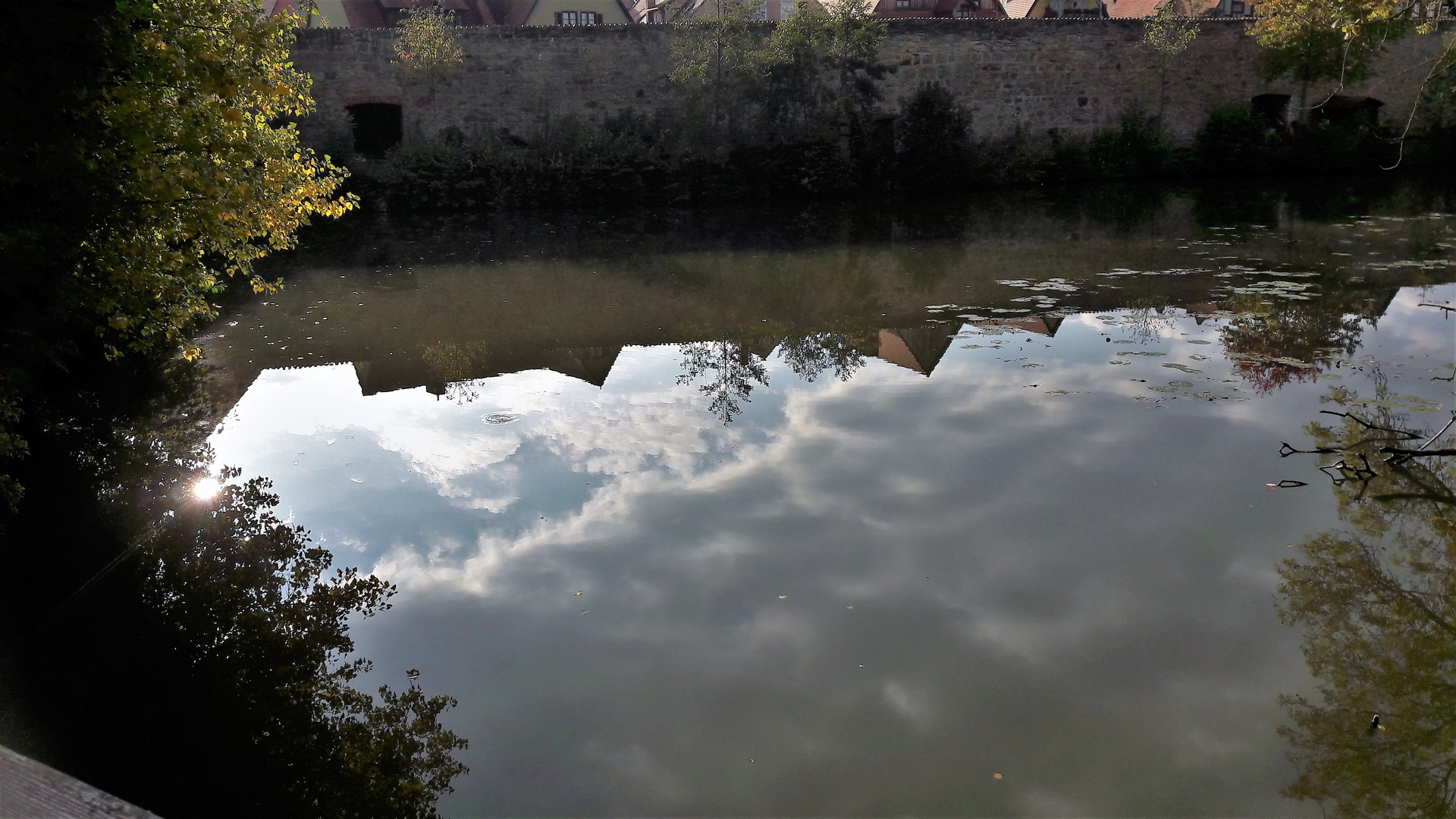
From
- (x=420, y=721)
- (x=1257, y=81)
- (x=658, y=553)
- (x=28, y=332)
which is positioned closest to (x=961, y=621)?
(x=658, y=553)

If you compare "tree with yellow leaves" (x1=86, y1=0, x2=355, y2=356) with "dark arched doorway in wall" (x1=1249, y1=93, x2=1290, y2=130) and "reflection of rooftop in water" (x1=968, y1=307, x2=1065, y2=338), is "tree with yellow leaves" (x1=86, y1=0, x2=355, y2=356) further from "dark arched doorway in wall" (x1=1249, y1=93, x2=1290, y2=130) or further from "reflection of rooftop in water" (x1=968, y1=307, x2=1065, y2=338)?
"dark arched doorway in wall" (x1=1249, y1=93, x2=1290, y2=130)

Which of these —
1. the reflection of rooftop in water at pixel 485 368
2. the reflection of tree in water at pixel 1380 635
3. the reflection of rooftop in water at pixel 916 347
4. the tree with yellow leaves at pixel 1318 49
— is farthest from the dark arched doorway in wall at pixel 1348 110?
the reflection of rooftop in water at pixel 485 368

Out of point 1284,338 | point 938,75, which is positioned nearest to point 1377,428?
point 1284,338

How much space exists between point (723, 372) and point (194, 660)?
4.43 metres

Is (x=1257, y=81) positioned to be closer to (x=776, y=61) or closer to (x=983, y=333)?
(x=776, y=61)

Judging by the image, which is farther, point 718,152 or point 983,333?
point 718,152

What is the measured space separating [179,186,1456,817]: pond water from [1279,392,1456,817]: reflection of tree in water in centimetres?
10

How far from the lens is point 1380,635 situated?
371 centimetres

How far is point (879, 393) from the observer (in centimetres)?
686

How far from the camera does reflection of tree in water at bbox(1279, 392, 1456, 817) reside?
298cm

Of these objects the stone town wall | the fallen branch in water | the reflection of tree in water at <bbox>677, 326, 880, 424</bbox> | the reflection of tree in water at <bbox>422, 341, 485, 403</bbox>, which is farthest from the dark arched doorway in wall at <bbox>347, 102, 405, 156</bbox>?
the fallen branch in water

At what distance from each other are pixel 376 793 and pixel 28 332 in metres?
3.45

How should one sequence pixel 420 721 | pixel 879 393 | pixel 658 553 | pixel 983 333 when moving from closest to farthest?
pixel 420 721 < pixel 658 553 < pixel 879 393 < pixel 983 333

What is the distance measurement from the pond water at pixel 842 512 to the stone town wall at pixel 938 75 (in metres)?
11.2
